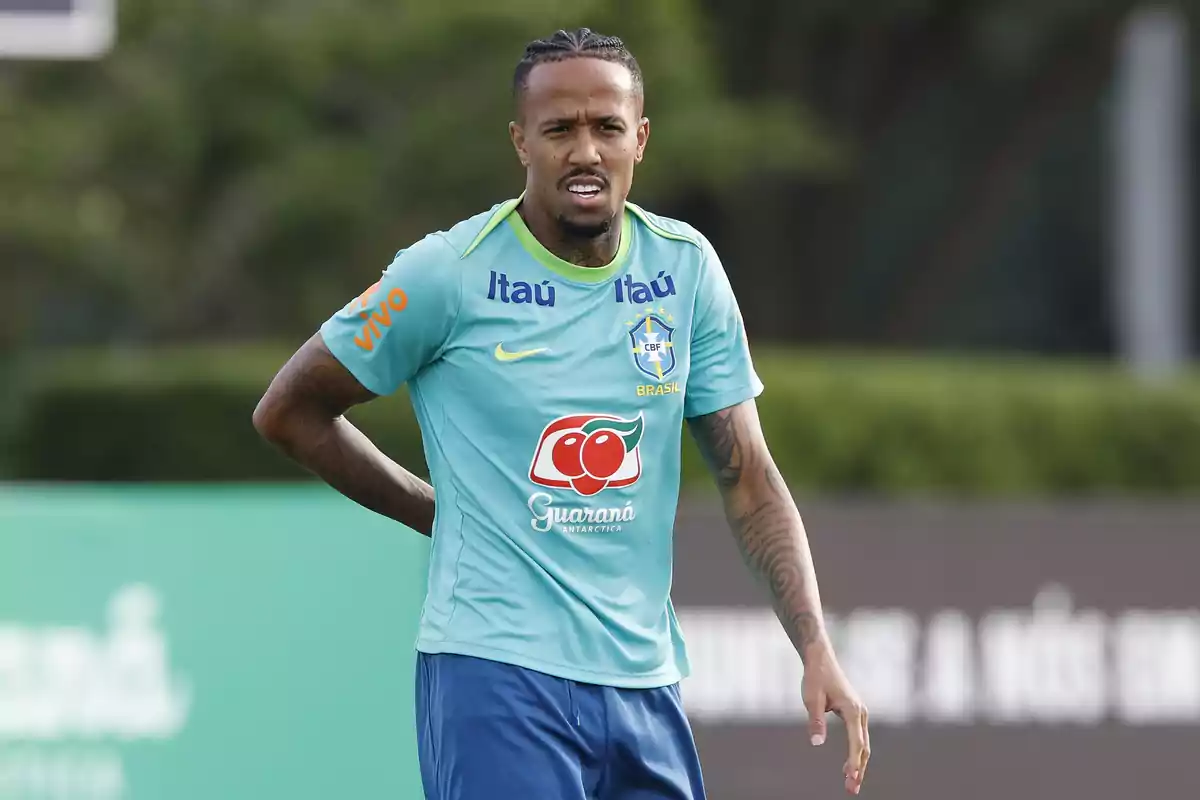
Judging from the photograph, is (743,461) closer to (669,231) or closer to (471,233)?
(669,231)

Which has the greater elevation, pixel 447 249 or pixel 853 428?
pixel 853 428

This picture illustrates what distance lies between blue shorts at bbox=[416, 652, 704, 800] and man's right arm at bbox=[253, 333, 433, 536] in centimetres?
41

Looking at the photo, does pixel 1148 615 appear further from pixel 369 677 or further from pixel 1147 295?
pixel 1147 295

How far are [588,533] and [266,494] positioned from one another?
4.43 metres

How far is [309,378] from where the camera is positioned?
12.8 ft

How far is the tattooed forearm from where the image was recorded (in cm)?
393

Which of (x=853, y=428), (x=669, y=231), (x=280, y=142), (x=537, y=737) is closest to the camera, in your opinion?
(x=537, y=737)

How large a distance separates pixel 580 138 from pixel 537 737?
1069 millimetres

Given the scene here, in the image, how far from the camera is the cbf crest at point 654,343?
149 inches

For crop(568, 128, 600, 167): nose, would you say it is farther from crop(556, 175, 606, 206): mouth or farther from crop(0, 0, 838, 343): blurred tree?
crop(0, 0, 838, 343): blurred tree

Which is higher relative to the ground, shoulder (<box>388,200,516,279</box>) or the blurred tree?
the blurred tree

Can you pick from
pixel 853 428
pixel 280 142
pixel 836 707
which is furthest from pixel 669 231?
pixel 280 142

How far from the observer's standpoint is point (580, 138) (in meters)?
3.70

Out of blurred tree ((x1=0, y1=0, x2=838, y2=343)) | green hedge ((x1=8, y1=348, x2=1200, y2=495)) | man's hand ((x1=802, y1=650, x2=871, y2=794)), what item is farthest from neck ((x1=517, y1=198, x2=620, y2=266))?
blurred tree ((x1=0, y1=0, x2=838, y2=343))
